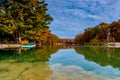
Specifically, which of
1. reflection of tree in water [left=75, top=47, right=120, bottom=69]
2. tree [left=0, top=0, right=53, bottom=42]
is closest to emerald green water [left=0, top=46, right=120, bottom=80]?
reflection of tree in water [left=75, top=47, right=120, bottom=69]

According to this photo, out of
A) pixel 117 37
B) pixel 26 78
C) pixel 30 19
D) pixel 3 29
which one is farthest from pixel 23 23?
pixel 117 37

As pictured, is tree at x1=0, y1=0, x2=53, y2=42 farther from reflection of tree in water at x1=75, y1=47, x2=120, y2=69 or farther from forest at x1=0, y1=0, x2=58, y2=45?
reflection of tree in water at x1=75, y1=47, x2=120, y2=69

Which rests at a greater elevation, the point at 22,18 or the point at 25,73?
the point at 22,18

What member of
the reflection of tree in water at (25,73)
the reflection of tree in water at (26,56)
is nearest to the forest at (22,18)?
the reflection of tree in water at (26,56)

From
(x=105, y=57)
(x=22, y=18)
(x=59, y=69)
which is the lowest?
(x=59, y=69)

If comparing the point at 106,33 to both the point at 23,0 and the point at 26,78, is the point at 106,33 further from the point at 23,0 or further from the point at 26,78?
the point at 26,78

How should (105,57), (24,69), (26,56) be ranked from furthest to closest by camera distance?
1. (26,56)
2. (105,57)
3. (24,69)

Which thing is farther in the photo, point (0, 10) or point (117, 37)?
point (117, 37)

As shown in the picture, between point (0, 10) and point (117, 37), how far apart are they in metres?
50.0

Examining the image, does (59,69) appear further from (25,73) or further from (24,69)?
(25,73)

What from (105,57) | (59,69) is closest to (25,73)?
(59,69)

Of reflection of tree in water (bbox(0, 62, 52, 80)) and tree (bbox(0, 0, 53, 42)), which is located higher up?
tree (bbox(0, 0, 53, 42))

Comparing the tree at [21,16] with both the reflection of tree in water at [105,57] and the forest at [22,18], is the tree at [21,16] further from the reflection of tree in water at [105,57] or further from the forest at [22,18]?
the reflection of tree in water at [105,57]

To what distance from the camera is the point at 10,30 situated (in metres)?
33.2
